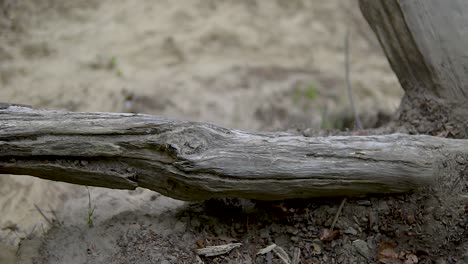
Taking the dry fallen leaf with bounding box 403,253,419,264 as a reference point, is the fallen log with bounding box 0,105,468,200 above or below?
above

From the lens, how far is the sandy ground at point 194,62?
143 inches

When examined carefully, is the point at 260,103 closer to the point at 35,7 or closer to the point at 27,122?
the point at 35,7

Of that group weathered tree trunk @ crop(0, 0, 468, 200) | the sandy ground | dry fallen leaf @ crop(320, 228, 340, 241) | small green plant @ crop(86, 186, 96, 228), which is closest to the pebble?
dry fallen leaf @ crop(320, 228, 340, 241)

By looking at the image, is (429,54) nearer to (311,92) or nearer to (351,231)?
(351,231)

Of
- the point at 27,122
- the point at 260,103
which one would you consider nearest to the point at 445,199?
the point at 27,122

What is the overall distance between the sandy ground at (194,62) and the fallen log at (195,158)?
88 cm

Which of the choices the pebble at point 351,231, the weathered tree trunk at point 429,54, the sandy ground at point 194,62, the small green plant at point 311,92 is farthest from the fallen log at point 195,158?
the small green plant at point 311,92

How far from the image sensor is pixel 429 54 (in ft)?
8.04

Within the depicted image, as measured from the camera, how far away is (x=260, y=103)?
407 centimetres

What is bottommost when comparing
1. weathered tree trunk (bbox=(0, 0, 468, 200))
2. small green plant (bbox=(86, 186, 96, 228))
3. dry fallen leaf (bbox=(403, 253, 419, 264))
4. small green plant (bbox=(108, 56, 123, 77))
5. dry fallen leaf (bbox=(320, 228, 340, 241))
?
dry fallen leaf (bbox=(403, 253, 419, 264))

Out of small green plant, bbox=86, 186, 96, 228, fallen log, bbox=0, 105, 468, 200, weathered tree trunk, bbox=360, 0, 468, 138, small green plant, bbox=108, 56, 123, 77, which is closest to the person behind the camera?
fallen log, bbox=0, 105, 468, 200

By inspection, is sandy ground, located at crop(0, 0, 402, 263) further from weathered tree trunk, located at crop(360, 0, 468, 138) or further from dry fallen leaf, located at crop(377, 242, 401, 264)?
dry fallen leaf, located at crop(377, 242, 401, 264)

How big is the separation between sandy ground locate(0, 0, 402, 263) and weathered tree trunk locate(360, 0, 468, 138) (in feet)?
2.12

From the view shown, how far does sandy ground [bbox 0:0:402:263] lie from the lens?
364cm
